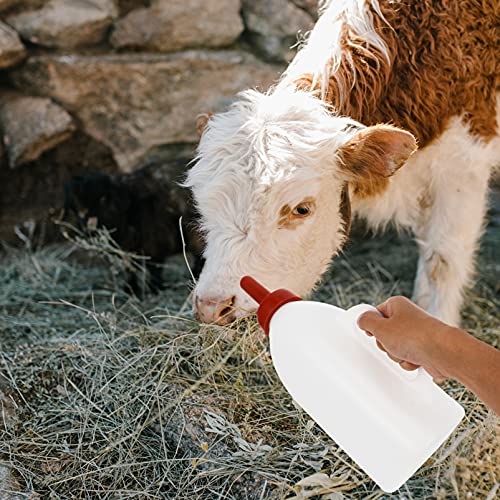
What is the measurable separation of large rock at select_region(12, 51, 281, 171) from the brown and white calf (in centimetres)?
171

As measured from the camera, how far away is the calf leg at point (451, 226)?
3.61m

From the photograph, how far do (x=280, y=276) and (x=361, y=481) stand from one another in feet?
2.75

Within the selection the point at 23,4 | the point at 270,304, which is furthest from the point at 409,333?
the point at 23,4

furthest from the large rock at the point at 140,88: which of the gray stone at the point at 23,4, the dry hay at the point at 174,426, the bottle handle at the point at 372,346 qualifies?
the bottle handle at the point at 372,346

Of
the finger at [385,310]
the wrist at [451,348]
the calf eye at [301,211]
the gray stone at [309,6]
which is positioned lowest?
the gray stone at [309,6]

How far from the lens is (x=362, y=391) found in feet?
6.47

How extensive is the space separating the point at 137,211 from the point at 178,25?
1.44 metres

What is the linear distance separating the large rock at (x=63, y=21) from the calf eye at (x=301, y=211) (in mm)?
2917

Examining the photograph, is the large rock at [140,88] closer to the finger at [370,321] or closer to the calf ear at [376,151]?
the calf ear at [376,151]

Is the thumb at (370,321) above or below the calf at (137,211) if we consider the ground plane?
above

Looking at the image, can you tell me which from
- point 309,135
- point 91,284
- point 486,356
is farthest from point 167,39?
point 486,356

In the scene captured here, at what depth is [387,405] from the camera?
1972 mm

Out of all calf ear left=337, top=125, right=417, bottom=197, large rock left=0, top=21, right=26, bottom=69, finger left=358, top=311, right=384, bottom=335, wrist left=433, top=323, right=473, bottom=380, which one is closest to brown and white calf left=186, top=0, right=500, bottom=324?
calf ear left=337, top=125, right=417, bottom=197

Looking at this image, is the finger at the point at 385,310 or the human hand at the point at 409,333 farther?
the finger at the point at 385,310
